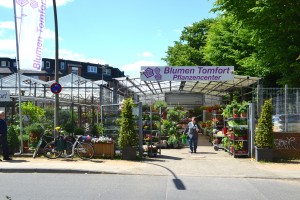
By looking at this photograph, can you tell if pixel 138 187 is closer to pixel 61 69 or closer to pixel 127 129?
pixel 127 129

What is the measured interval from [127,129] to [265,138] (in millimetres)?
4906

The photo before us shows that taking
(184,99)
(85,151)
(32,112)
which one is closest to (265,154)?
(85,151)

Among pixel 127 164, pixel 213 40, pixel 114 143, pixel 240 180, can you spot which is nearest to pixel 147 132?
pixel 114 143

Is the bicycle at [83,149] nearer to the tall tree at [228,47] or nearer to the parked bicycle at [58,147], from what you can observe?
the parked bicycle at [58,147]

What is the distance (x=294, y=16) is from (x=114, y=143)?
35.7 feet

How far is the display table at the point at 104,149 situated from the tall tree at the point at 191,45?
33.2 meters

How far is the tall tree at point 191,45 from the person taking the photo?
4825 centimetres

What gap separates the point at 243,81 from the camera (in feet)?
68.2

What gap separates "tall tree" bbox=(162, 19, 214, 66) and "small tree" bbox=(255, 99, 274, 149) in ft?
108

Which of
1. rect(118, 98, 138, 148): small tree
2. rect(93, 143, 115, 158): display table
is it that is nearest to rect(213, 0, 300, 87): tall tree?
rect(118, 98, 138, 148): small tree

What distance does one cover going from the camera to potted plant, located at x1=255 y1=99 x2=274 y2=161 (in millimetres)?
15148

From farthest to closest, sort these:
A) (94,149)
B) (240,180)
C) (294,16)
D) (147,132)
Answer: (294,16) → (147,132) → (94,149) → (240,180)

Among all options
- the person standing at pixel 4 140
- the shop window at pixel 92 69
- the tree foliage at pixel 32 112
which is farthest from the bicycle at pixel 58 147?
the shop window at pixel 92 69

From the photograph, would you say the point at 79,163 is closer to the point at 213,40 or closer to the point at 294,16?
the point at 294,16
